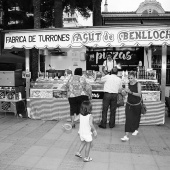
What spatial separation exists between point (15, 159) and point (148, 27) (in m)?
5.11

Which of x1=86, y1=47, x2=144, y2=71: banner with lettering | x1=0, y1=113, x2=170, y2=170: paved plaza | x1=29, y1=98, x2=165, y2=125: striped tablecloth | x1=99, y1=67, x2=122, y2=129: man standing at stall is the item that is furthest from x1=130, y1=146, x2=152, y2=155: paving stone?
x1=86, y1=47, x2=144, y2=71: banner with lettering

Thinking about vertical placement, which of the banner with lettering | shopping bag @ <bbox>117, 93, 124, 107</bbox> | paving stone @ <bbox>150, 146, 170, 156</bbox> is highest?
the banner with lettering

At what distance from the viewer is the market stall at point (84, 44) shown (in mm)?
7020

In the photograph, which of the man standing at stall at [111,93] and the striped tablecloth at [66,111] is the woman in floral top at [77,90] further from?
the striped tablecloth at [66,111]

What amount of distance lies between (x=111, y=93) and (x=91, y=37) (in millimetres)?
1866

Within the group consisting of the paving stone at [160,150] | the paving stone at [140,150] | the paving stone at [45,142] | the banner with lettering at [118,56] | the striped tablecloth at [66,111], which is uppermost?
the banner with lettering at [118,56]

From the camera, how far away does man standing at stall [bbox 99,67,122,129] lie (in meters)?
6.64

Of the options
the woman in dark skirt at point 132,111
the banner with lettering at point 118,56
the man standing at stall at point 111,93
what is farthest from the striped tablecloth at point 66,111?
the banner with lettering at point 118,56

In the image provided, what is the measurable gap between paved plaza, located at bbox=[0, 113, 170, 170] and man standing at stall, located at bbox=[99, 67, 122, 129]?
30 centimetres

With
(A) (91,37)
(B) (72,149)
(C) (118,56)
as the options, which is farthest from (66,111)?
(C) (118,56)

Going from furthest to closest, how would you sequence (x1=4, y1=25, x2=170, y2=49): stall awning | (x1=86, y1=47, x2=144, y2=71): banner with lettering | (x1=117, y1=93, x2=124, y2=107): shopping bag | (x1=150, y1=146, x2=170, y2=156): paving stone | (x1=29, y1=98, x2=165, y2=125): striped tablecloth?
(x1=86, y1=47, x2=144, y2=71): banner with lettering < (x1=29, y1=98, x2=165, y2=125): striped tablecloth < (x1=117, y1=93, x2=124, y2=107): shopping bag < (x1=4, y1=25, x2=170, y2=49): stall awning < (x1=150, y1=146, x2=170, y2=156): paving stone

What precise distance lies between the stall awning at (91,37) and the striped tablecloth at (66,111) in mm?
1806

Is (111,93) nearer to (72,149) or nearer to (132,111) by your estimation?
(132,111)

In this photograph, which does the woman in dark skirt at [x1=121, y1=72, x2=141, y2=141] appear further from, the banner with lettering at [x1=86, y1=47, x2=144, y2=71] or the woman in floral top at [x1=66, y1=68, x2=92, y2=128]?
the banner with lettering at [x1=86, y1=47, x2=144, y2=71]
